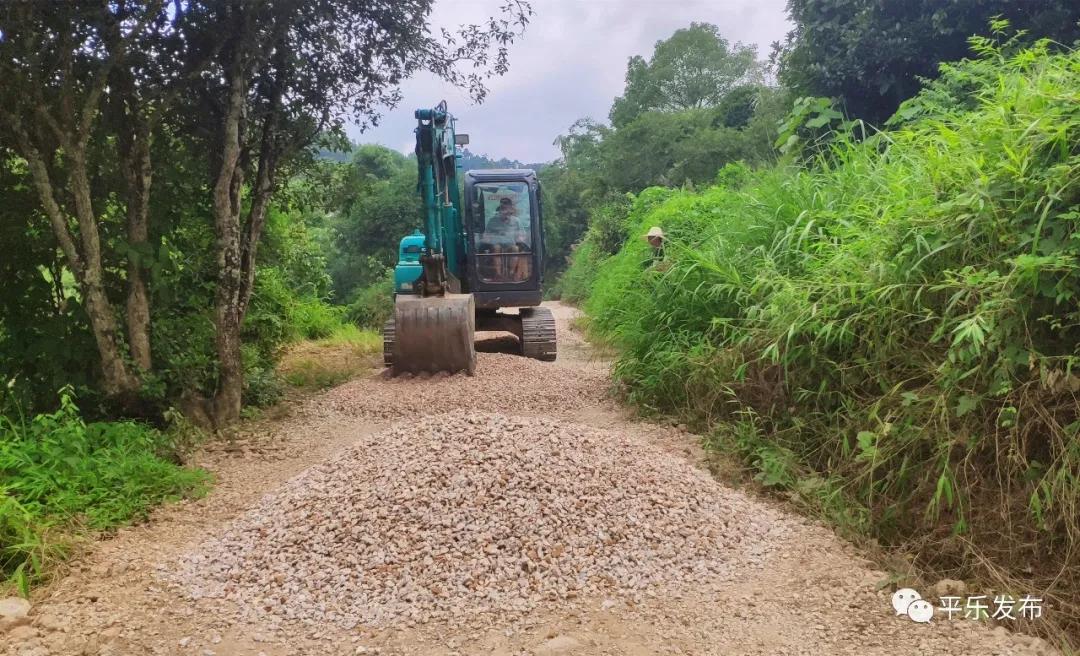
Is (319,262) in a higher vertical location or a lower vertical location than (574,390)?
higher

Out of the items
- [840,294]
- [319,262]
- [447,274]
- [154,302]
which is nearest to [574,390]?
[447,274]

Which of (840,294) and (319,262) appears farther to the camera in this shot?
(319,262)

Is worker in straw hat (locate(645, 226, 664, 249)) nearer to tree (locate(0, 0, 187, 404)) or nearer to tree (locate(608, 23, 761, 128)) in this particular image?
tree (locate(0, 0, 187, 404))

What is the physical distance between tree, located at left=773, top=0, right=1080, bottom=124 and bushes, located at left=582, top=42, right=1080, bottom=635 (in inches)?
159

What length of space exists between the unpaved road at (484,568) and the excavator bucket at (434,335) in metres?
2.40

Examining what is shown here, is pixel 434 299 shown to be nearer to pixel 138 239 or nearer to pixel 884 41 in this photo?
pixel 138 239

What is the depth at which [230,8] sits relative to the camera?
193 inches

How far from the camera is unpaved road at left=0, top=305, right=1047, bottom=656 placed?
2.61 metres

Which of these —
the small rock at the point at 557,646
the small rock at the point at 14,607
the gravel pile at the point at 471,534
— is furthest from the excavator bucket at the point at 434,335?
the small rock at the point at 557,646

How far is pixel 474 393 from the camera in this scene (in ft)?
20.2

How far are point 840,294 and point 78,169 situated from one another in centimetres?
421

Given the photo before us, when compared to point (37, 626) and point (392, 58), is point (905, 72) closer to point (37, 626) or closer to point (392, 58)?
point (392, 58)

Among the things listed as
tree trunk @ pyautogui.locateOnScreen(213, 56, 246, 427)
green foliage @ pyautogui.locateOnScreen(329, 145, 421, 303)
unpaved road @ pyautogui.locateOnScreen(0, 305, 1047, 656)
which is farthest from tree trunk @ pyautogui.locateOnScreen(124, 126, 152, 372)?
green foliage @ pyautogui.locateOnScreen(329, 145, 421, 303)

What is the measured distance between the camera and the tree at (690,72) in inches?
941
